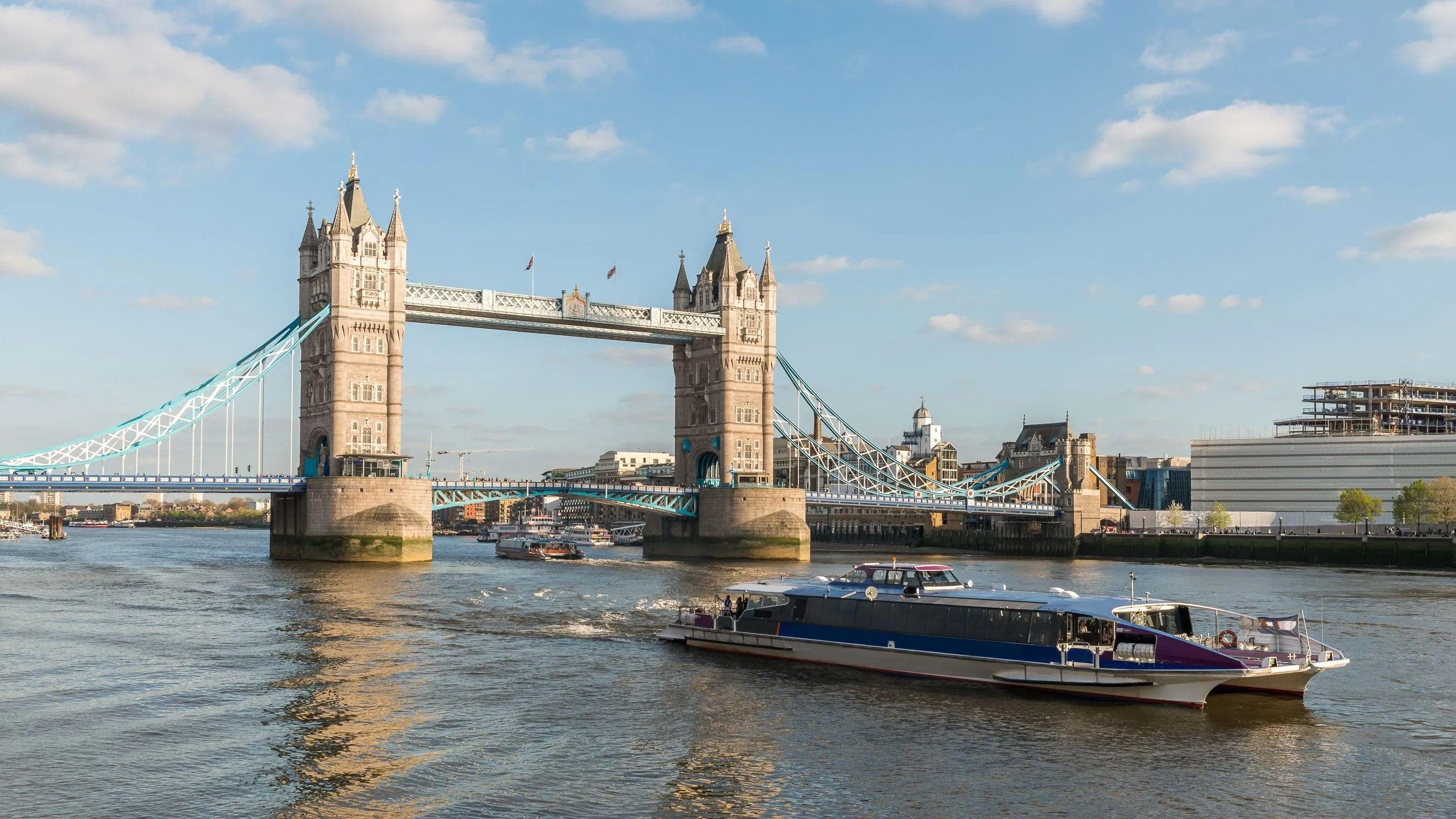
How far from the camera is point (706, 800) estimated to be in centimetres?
2145

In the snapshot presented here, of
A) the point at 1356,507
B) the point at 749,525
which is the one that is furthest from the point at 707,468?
the point at 1356,507

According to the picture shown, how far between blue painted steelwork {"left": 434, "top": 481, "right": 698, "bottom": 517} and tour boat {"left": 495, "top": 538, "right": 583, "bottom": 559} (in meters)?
4.00

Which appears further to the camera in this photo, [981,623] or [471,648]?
[471,648]

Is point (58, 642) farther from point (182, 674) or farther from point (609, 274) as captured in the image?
point (609, 274)

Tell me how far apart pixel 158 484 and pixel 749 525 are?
41.5 meters

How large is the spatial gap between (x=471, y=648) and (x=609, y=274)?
6511 centimetres

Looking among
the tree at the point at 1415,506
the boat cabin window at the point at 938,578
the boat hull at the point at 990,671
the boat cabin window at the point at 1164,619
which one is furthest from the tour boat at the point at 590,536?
the boat cabin window at the point at 1164,619

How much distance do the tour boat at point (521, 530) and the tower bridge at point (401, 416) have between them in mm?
38793

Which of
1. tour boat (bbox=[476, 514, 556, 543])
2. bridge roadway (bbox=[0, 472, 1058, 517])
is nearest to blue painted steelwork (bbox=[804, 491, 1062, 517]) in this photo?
bridge roadway (bbox=[0, 472, 1058, 517])

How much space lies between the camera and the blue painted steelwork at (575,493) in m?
93.1

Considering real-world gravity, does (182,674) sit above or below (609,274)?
below

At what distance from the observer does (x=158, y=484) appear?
79.9 m

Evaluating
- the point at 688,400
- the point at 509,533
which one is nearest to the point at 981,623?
the point at 688,400

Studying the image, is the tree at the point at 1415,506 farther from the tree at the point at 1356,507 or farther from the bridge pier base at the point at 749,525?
the bridge pier base at the point at 749,525
